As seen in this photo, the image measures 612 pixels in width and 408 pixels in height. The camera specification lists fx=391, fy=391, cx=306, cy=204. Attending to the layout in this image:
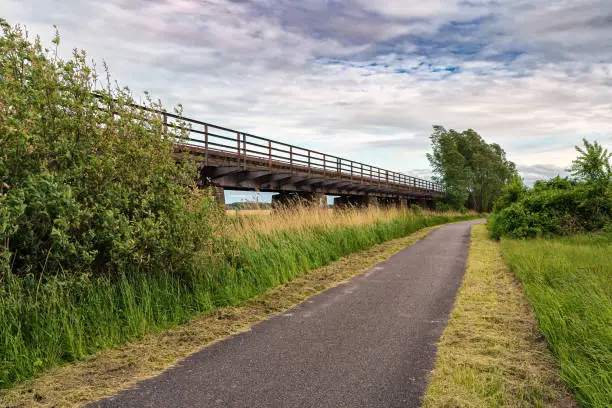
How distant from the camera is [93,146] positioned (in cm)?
570

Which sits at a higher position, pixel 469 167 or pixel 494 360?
pixel 469 167

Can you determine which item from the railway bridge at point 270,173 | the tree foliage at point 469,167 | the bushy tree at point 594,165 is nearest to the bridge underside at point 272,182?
the railway bridge at point 270,173

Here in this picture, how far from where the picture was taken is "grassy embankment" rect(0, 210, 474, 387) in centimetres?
432

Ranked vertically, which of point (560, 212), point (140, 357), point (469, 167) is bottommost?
point (140, 357)

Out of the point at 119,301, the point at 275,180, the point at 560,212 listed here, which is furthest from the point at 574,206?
the point at 119,301

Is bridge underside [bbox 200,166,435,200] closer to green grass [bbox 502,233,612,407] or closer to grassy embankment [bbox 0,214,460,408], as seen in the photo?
grassy embankment [bbox 0,214,460,408]

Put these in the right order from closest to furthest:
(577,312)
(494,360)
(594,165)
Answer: (494,360), (577,312), (594,165)

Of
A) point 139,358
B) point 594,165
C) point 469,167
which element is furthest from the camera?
point 469,167

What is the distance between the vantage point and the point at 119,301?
219 inches

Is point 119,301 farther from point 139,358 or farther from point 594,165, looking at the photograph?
point 594,165

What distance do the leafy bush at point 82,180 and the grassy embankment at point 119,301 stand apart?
307 mm

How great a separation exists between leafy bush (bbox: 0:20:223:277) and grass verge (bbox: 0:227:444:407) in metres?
1.31

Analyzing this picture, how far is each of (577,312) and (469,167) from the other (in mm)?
50177

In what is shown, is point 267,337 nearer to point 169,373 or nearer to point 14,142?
point 169,373
